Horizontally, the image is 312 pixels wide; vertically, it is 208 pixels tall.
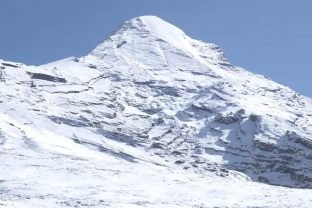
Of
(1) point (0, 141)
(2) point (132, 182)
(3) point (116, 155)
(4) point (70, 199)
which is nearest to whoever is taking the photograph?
(4) point (70, 199)

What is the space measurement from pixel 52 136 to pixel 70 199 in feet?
254

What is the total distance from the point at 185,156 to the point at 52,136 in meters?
33.2

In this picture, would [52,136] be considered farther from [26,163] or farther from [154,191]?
[154,191]

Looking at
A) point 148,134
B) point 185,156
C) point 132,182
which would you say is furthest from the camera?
point 148,134

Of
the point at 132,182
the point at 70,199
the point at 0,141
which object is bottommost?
the point at 70,199

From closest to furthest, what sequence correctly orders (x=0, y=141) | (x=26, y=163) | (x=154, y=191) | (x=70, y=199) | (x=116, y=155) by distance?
1. (x=70, y=199)
2. (x=154, y=191)
3. (x=26, y=163)
4. (x=0, y=141)
5. (x=116, y=155)

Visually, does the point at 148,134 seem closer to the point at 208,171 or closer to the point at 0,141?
the point at 208,171

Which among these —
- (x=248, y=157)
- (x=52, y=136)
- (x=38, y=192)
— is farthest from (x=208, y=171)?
(x=38, y=192)

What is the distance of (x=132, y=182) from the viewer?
11756 centimetres

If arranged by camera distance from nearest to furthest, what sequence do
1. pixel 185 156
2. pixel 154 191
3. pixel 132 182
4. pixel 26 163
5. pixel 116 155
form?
pixel 154 191
pixel 132 182
pixel 26 163
pixel 116 155
pixel 185 156

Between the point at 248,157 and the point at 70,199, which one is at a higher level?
the point at 248,157

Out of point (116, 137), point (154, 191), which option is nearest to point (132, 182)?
point (154, 191)

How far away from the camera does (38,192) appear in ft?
332

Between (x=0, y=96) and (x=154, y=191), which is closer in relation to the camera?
(x=154, y=191)
